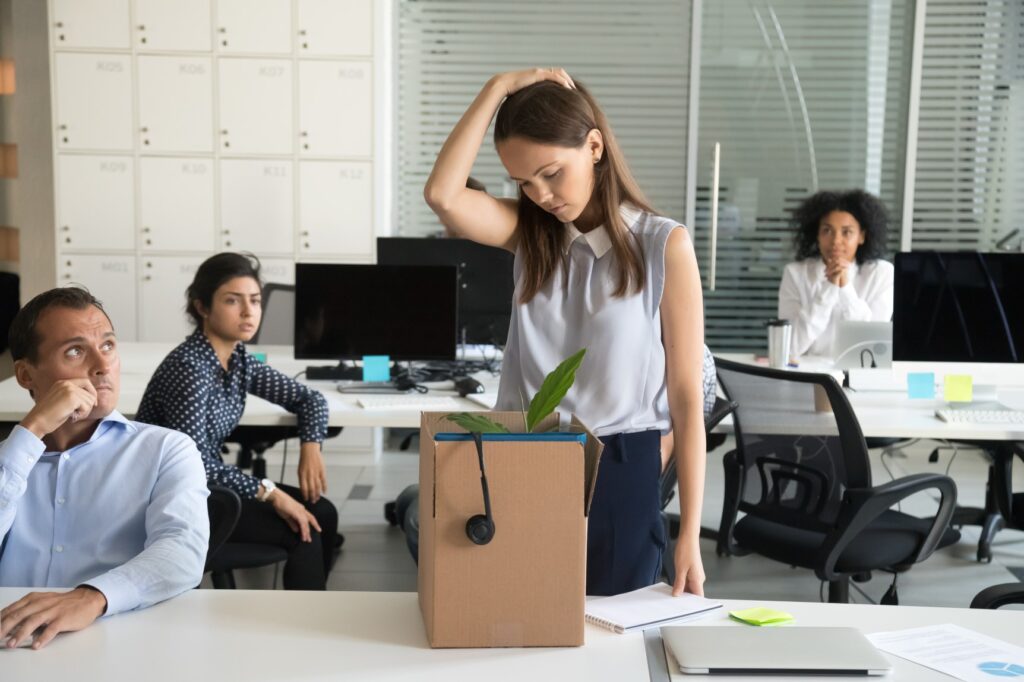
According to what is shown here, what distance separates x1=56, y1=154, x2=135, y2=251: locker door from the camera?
5160 millimetres

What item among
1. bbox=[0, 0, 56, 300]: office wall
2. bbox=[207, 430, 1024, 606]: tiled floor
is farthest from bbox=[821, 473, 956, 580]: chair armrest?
bbox=[0, 0, 56, 300]: office wall

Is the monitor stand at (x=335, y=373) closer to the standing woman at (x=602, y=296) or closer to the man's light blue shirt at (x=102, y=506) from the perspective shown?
the man's light blue shirt at (x=102, y=506)

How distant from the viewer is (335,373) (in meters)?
3.60

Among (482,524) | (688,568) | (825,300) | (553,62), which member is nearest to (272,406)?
(688,568)

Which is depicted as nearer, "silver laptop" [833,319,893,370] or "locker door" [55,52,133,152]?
"silver laptop" [833,319,893,370]

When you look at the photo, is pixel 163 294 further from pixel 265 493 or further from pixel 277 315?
pixel 265 493

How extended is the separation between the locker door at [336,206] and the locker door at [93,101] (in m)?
0.92

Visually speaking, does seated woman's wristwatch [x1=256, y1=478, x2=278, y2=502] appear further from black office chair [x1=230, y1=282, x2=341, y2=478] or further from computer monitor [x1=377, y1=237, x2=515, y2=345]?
black office chair [x1=230, y1=282, x2=341, y2=478]

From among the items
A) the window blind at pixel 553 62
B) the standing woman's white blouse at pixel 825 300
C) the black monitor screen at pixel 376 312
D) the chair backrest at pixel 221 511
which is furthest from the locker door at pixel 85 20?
the chair backrest at pixel 221 511

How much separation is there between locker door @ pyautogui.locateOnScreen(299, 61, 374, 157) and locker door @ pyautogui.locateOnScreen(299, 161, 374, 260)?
0.28ft

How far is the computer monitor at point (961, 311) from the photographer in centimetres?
318

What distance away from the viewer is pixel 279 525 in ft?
8.92

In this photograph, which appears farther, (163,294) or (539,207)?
(163,294)

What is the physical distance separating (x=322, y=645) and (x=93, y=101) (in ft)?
14.7
